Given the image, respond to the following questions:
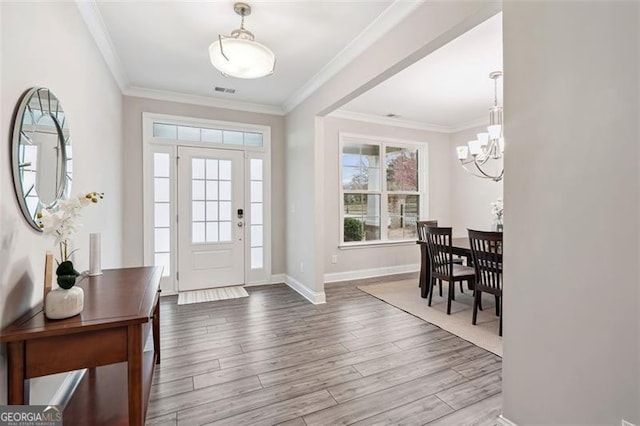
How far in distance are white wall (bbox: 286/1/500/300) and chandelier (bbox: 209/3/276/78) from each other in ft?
3.12

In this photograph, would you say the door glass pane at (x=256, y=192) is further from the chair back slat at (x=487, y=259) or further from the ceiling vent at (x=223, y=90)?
the chair back slat at (x=487, y=259)

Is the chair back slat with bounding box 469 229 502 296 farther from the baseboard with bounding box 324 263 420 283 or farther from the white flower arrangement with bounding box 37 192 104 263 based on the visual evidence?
the white flower arrangement with bounding box 37 192 104 263

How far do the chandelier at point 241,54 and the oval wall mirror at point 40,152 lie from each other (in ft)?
3.45

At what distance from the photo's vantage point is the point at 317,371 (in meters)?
2.22

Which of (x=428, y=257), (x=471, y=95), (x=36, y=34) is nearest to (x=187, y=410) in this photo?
(x=36, y=34)

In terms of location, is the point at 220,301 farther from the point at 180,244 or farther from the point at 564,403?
the point at 564,403

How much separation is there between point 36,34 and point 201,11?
1.14 meters

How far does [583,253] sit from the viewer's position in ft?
4.25

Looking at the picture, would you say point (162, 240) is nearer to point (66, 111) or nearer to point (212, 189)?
point (212, 189)

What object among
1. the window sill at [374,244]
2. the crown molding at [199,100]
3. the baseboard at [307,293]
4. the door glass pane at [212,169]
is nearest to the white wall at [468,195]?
the window sill at [374,244]

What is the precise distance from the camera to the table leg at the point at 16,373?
1174mm

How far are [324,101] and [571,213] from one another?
8.97 feet

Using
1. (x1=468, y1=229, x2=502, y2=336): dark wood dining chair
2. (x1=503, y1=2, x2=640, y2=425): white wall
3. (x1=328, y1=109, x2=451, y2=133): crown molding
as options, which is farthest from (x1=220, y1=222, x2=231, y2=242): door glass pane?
(x1=503, y1=2, x2=640, y2=425): white wall

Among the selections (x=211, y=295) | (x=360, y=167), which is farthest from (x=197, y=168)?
(x=360, y=167)
